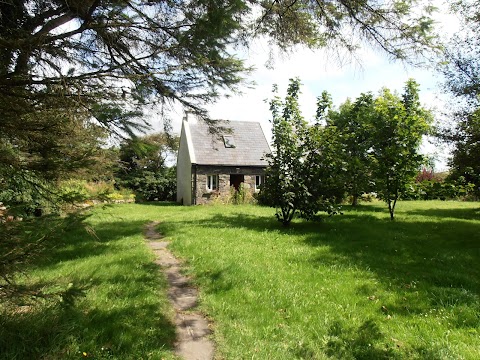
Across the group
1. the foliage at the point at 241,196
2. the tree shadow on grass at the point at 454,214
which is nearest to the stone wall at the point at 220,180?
the foliage at the point at 241,196

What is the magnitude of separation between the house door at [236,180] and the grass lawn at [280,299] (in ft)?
52.4

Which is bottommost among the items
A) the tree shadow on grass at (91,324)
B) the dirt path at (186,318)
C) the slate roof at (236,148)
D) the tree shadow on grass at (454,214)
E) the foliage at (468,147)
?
the dirt path at (186,318)

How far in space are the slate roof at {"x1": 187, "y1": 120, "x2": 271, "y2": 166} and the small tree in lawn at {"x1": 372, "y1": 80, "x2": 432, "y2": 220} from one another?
11.7 metres

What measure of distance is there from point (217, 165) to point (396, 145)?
47.2ft

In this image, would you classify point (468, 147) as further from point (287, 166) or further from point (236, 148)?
point (236, 148)

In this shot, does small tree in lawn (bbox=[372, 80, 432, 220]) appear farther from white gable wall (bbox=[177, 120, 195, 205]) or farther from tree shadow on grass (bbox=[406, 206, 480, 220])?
white gable wall (bbox=[177, 120, 195, 205])

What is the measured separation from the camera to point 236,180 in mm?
25359

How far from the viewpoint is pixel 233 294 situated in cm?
510

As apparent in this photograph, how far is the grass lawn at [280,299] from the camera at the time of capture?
3.61m

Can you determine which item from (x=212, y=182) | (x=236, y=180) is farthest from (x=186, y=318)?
(x=236, y=180)

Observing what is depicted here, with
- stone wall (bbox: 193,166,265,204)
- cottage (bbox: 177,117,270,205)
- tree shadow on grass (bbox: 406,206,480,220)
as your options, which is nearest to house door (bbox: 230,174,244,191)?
cottage (bbox: 177,117,270,205)

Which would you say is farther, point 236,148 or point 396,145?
point 236,148

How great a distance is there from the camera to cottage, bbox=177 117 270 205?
920 inches

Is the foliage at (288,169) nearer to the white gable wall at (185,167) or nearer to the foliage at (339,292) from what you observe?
the foliage at (339,292)
